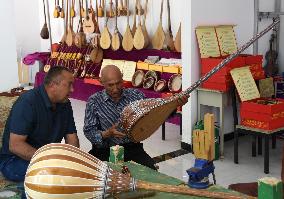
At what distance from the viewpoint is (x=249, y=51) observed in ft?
18.7

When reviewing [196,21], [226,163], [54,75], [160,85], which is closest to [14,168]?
[54,75]

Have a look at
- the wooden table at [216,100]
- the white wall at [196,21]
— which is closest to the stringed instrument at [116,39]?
the white wall at [196,21]

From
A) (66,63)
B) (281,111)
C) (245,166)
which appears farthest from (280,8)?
(66,63)

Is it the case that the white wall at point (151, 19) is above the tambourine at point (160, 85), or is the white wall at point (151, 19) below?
above

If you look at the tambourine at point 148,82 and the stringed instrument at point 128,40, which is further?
the stringed instrument at point 128,40

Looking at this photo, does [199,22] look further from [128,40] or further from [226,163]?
[128,40]

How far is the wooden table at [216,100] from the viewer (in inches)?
188

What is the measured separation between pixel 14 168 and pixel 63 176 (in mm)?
1372

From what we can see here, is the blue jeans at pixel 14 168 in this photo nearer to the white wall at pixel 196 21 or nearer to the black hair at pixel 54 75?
the black hair at pixel 54 75

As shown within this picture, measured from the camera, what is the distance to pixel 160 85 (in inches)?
253

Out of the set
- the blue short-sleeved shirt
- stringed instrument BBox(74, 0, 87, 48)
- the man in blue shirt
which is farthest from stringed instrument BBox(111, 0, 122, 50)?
the blue short-sleeved shirt

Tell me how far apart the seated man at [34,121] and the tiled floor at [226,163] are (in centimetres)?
177

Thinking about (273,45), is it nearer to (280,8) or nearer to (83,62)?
(280,8)

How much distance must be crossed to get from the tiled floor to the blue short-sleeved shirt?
169 centimetres
